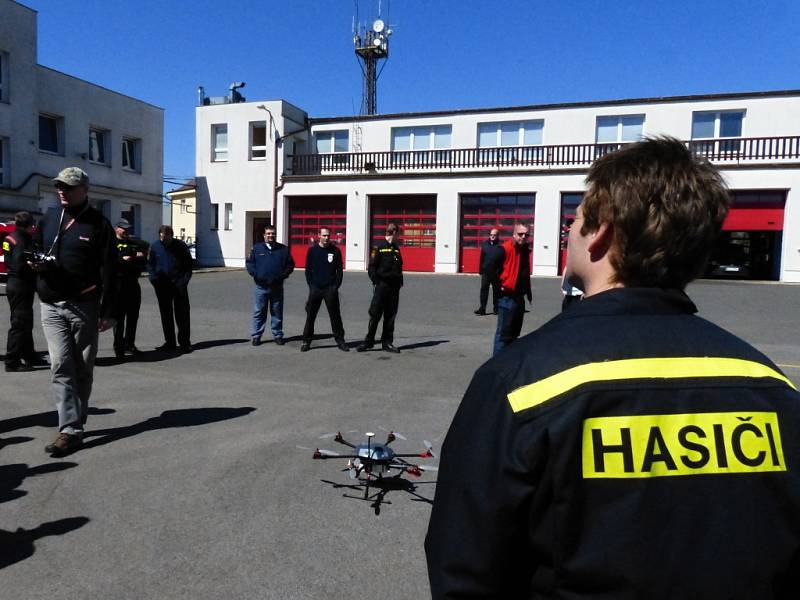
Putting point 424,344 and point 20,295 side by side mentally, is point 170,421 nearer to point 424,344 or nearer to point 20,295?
point 20,295

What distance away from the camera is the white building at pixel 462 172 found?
83.9ft

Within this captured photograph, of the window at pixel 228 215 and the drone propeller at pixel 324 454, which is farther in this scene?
the window at pixel 228 215

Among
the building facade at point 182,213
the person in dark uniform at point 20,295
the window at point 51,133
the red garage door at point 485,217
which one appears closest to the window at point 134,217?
the window at point 51,133

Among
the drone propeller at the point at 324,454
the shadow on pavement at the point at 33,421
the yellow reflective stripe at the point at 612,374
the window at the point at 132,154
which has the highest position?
the window at the point at 132,154

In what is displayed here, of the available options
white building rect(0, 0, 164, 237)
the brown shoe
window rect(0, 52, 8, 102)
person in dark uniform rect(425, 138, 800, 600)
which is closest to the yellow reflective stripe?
person in dark uniform rect(425, 138, 800, 600)

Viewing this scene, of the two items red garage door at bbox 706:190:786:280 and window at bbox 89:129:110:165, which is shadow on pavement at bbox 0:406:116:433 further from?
window at bbox 89:129:110:165

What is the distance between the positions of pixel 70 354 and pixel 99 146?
2783 centimetres

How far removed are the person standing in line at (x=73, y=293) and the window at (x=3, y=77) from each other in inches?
916

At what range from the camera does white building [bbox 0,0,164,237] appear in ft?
79.1

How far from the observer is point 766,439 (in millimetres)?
1195

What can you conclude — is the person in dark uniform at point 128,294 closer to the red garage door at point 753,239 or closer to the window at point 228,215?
the red garage door at point 753,239

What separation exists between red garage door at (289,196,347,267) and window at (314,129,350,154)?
11.7 ft

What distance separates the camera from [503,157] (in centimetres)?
2889

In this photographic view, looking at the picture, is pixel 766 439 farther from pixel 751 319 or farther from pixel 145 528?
pixel 751 319
